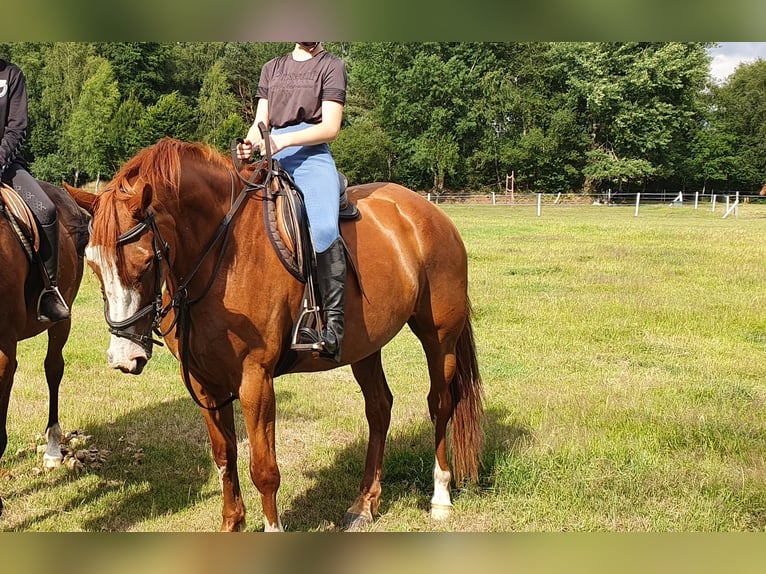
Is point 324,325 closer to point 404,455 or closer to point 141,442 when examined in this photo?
point 404,455

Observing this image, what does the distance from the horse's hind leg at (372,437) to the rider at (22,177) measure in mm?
2278

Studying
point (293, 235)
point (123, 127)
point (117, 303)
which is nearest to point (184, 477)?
point (293, 235)

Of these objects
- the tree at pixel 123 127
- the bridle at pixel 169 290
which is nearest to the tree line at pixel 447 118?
the tree at pixel 123 127

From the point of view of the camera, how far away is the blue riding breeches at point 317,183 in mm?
3578

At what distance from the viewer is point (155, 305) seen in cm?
288

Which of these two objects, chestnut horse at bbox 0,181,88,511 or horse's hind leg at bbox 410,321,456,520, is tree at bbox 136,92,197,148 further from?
horse's hind leg at bbox 410,321,456,520

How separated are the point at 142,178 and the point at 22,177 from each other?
2.04 metres

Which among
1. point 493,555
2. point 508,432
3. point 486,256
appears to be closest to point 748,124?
point 486,256

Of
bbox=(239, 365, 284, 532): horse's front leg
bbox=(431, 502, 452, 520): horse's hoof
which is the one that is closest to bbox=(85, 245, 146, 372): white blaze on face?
bbox=(239, 365, 284, 532): horse's front leg

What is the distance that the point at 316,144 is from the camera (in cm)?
369

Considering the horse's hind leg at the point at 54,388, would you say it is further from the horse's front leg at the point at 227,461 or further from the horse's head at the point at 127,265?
the horse's head at the point at 127,265

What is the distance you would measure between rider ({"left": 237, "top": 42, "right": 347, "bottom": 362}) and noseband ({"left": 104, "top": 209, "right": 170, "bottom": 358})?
2.90ft

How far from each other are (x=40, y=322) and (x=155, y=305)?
2.23 meters

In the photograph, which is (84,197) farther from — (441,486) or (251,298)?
(441,486)
